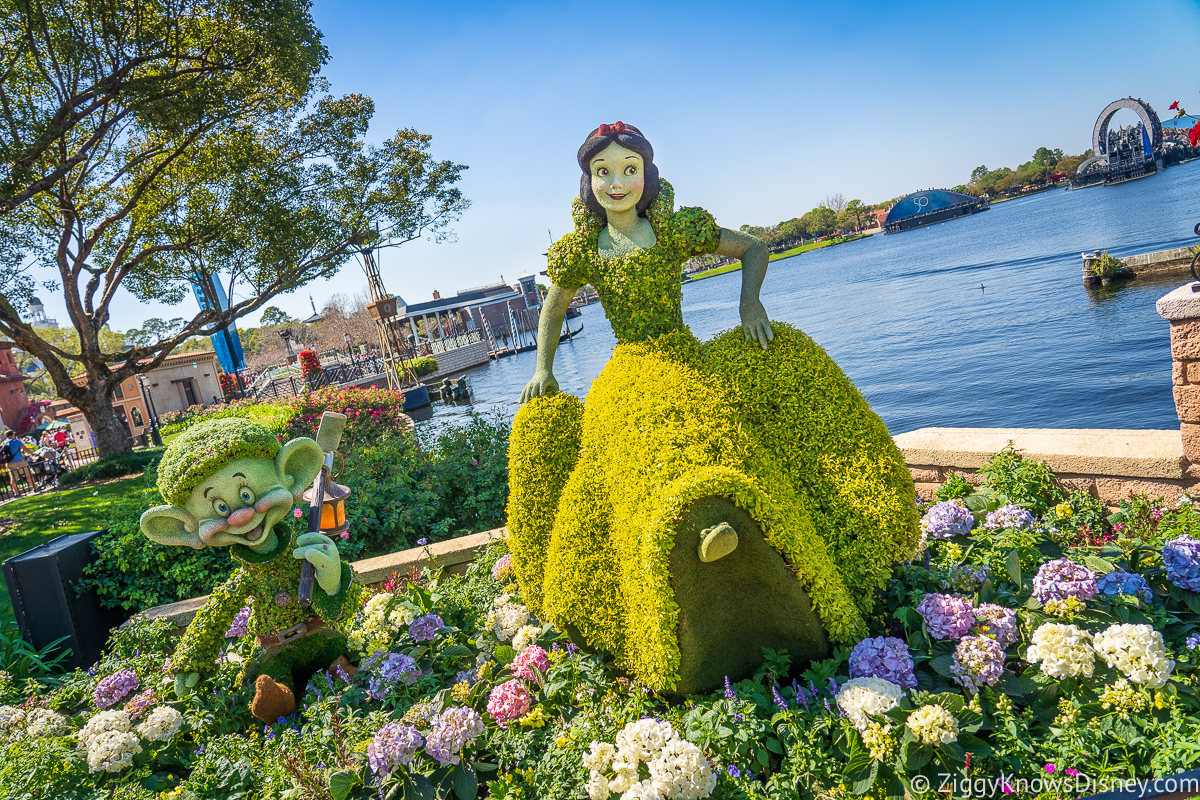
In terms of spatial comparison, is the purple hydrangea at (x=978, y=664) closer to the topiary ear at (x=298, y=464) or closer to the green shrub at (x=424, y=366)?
the topiary ear at (x=298, y=464)

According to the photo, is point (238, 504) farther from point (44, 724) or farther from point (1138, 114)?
point (1138, 114)

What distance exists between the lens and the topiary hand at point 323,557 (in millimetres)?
3211

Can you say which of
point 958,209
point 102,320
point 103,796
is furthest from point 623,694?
point 958,209

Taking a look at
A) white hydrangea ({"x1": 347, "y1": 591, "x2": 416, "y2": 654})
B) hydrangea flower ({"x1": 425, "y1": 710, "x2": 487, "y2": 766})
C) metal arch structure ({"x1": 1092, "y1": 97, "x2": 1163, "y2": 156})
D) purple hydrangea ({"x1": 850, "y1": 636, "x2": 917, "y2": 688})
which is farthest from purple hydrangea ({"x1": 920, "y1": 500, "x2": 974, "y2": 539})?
metal arch structure ({"x1": 1092, "y1": 97, "x2": 1163, "y2": 156})

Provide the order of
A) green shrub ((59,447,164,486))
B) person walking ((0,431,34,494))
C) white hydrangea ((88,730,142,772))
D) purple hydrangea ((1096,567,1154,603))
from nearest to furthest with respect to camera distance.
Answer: purple hydrangea ((1096,567,1154,603)) < white hydrangea ((88,730,142,772)) < green shrub ((59,447,164,486)) < person walking ((0,431,34,494))

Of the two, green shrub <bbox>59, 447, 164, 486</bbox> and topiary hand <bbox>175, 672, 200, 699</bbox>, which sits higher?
green shrub <bbox>59, 447, 164, 486</bbox>

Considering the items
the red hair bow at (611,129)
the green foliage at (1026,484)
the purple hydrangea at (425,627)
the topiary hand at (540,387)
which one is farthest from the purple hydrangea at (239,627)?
the green foliage at (1026,484)

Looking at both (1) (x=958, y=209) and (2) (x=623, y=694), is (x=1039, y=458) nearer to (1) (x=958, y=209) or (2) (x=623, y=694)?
(2) (x=623, y=694)

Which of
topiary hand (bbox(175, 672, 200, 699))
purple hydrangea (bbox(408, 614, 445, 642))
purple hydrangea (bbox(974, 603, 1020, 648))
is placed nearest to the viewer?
purple hydrangea (bbox(974, 603, 1020, 648))

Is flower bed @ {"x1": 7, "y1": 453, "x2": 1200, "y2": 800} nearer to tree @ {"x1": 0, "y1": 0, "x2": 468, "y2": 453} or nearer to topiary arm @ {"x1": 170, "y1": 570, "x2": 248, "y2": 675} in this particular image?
topiary arm @ {"x1": 170, "y1": 570, "x2": 248, "y2": 675}

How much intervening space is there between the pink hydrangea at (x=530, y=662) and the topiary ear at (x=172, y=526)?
1756 millimetres

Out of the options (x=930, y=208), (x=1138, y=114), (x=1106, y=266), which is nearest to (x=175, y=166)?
(x=1106, y=266)

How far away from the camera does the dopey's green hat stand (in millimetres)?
3213

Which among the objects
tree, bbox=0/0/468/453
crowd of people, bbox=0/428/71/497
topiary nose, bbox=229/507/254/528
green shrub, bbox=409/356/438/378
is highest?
tree, bbox=0/0/468/453
